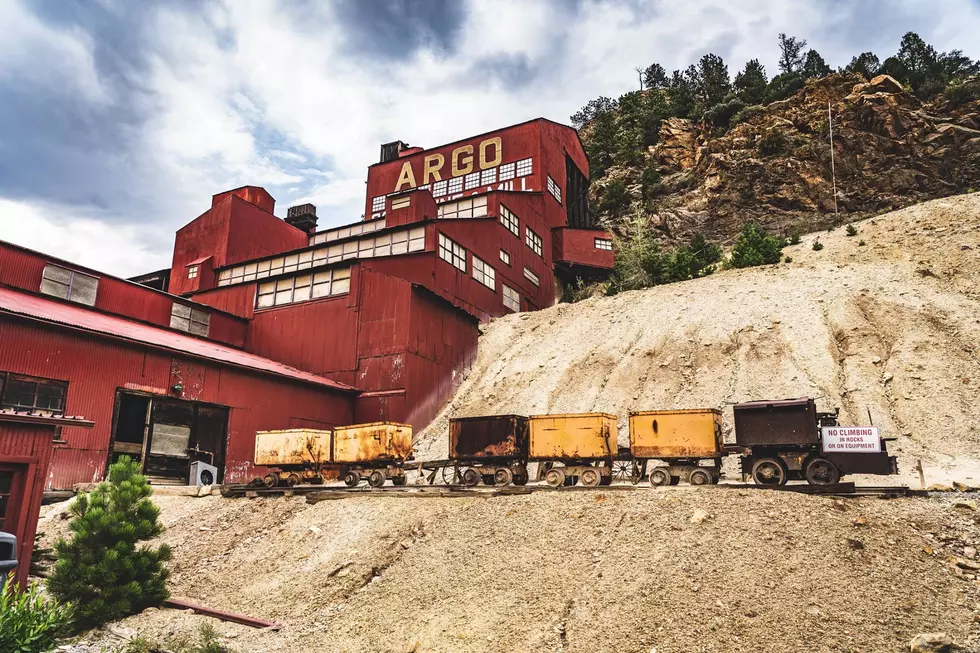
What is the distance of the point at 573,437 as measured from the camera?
19.9 metres

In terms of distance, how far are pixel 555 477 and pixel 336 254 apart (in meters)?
26.3

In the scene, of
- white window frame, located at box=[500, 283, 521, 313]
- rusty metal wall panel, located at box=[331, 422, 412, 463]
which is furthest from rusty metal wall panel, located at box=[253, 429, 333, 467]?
white window frame, located at box=[500, 283, 521, 313]

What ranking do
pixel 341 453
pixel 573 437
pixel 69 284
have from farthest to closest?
pixel 69 284
pixel 341 453
pixel 573 437

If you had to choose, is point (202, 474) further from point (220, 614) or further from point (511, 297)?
point (511, 297)

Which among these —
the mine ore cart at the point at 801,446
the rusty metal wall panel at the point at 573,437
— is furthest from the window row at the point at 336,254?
the mine ore cart at the point at 801,446

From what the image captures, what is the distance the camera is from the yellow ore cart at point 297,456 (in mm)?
24094

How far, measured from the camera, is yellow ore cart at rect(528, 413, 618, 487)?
63.9 ft

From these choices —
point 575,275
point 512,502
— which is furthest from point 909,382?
point 575,275

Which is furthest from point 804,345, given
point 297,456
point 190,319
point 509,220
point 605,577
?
point 190,319

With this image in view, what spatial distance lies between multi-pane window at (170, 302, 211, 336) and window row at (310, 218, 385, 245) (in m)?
11.7

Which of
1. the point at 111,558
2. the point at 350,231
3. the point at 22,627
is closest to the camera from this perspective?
the point at 22,627

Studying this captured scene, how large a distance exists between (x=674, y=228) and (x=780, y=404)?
41101mm

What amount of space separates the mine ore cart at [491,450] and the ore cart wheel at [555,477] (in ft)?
4.35

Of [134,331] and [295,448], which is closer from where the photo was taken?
[295,448]
